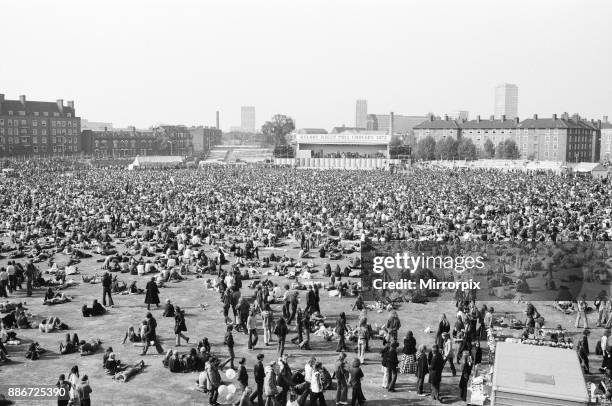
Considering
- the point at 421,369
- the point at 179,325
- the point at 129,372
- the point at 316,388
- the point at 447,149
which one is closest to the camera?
the point at 316,388

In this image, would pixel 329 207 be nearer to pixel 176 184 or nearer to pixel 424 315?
pixel 424 315

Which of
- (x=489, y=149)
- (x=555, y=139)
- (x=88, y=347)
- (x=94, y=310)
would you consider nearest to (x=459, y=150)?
(x=489, y=149)

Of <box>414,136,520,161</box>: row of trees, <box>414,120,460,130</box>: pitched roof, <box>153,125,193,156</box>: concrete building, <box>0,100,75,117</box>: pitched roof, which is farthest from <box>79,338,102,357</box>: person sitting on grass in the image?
<box>153,125,193,156</box>: concrete building

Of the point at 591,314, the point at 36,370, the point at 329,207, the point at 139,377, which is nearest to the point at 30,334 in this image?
the point at 36,370

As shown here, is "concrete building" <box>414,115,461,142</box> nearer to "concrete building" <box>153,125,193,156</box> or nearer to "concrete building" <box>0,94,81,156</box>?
"concrete building" <box>153,125,193,156</box>

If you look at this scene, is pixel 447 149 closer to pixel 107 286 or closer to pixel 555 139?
pixel 555 139

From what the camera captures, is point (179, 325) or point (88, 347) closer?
point (88, 347)

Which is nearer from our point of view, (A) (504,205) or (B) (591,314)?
(B) (591,314)
